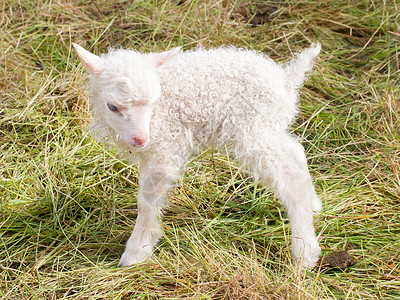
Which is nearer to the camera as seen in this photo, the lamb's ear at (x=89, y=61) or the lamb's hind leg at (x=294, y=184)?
A: the lamb's ear at (x=89, y=61)

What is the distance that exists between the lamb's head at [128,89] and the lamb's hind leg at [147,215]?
40cm

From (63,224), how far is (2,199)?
0.45m

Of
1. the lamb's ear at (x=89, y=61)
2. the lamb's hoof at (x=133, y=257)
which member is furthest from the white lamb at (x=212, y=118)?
the lamb's hoof at (x=133, y=257)

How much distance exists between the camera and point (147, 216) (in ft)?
9.58

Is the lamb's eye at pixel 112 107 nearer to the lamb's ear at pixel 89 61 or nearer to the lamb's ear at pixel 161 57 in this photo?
the lamb's ear at pixel 89 61

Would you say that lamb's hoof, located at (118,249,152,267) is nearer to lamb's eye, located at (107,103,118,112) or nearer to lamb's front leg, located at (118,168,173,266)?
lamb's front leg, located at (118,168,173,266)

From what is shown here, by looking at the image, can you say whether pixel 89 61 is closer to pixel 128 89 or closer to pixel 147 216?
pixel 128 89

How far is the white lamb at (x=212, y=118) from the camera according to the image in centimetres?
256

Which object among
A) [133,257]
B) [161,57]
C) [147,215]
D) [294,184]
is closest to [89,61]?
[161,57]

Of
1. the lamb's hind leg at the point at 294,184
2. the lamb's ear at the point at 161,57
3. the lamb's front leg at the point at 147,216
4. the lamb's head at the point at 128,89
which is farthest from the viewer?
the lamb's front leg at the point at 147,216

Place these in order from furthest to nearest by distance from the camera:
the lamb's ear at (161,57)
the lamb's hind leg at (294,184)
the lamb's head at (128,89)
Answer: the lamb's hind leg at (294,184), the lamb's ear at (161,57), the lamb's head at (128,89)

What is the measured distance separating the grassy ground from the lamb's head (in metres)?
0.84

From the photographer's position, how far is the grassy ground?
2.78 meters

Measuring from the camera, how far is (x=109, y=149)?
3.76 meters
